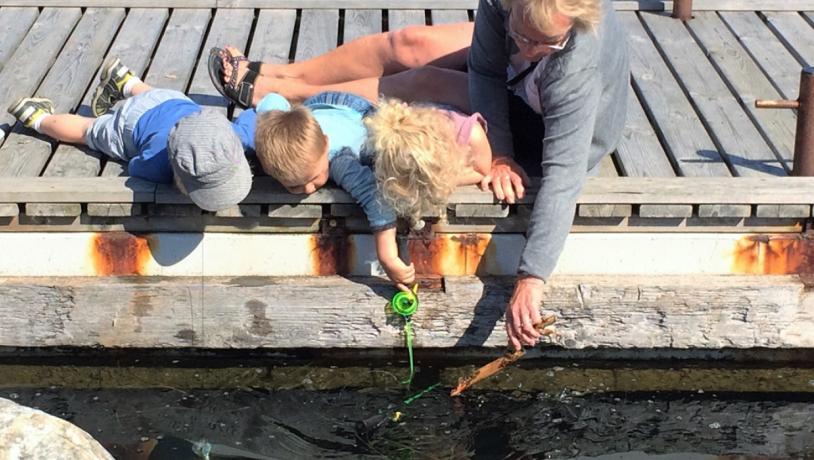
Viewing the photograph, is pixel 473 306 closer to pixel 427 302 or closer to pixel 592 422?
pixel 427 302

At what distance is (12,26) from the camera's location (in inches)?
212

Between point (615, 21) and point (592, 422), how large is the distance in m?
1.34

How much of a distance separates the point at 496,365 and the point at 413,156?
32.7 inches

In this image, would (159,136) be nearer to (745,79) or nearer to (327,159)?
(327,159)

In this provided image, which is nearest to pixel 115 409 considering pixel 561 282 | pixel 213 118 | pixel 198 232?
pixel 198 232

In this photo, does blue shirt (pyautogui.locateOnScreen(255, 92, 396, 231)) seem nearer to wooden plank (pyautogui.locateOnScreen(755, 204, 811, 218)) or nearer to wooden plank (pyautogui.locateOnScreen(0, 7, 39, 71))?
wooden plank (pyautogui.locateOnScreen(755, 204, 811, 218))

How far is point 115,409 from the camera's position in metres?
4.05

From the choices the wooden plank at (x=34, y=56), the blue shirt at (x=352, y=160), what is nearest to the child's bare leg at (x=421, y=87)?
the blue shirt at (x=352, y=160)

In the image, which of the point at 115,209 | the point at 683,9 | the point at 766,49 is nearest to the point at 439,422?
the point at 115,209

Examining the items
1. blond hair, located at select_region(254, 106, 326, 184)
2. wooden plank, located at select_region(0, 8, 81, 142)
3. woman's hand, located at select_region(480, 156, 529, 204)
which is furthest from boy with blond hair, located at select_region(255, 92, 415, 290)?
wooden plank, located at select_region(0, 8, 81, 142)

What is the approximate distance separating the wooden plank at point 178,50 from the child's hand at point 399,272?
1.43 meters

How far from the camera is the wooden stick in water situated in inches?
154

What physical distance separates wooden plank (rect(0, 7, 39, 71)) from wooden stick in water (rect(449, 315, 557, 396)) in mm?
2430

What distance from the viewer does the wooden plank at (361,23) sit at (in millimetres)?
5383
